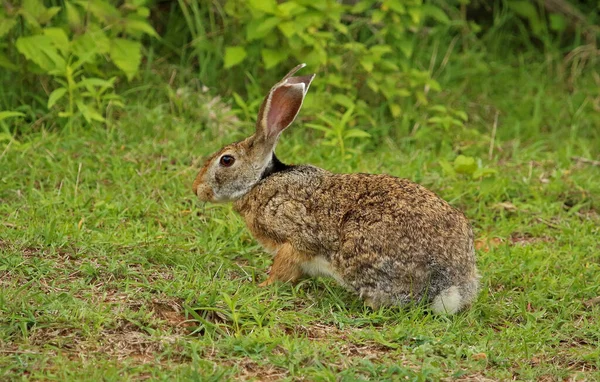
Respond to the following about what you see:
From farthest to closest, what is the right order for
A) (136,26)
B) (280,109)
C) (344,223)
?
(136,26) → (280,109) → (344,223)

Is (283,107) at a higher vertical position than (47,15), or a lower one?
lower

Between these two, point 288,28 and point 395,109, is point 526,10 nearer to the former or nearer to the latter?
point 395,109

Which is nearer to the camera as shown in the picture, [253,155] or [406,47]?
[253,155]

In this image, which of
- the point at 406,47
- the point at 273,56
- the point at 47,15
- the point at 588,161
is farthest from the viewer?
the point at 406,47

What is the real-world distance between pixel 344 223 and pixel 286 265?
0.40 m

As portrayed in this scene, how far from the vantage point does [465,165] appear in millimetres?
7047

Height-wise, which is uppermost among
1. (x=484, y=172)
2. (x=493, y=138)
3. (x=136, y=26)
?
(x=136, y=26)

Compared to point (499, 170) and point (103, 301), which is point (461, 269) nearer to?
point (103, 301)

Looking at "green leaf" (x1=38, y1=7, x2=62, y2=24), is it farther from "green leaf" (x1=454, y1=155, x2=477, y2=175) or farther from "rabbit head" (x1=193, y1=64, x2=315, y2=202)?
"green leaf" (x1=454, y1=155, x2=477, y2=175)

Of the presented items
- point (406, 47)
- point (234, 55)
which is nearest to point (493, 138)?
point (406, 47)

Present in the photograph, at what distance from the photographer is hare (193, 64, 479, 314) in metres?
5.13

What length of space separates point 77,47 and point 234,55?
1264 millimetres

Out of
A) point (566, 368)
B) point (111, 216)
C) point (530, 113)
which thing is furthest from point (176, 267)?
point (530, 113)

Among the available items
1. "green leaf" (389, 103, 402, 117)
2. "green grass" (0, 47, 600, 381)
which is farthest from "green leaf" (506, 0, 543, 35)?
"green leaf" (389, 103, 402, 117)
